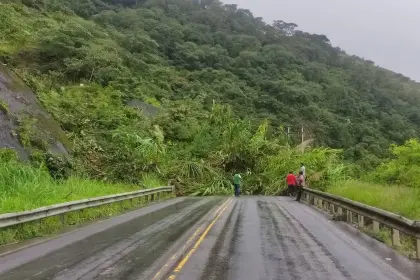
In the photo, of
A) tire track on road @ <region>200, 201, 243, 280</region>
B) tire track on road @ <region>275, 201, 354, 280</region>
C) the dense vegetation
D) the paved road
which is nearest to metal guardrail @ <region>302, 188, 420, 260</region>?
the paved road

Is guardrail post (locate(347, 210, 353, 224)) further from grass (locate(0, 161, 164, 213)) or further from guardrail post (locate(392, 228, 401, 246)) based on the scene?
grass (locate(0, 161, 164, 213))

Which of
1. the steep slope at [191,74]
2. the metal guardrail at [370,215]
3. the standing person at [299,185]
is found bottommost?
the metal guardrail at [370,215]

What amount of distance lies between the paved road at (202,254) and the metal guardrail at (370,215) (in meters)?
0.88

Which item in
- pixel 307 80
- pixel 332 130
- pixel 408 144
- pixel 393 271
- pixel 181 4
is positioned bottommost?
pixel 393 271

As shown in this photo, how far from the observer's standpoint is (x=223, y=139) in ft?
141

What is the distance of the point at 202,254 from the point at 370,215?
20.8ft

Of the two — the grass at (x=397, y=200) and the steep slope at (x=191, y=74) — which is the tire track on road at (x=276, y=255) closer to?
the grass at (x=397, y=200)

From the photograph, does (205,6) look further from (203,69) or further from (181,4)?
(203,69)

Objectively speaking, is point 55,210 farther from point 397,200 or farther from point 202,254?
point 397,200

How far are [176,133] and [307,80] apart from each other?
45.1 meters

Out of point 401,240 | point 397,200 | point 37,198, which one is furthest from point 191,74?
point 401,240

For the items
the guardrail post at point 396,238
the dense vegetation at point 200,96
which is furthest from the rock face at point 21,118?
the guardrail post at point 396,238

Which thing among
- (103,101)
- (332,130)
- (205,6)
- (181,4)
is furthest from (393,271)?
(205,6)

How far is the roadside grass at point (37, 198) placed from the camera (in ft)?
43.6
